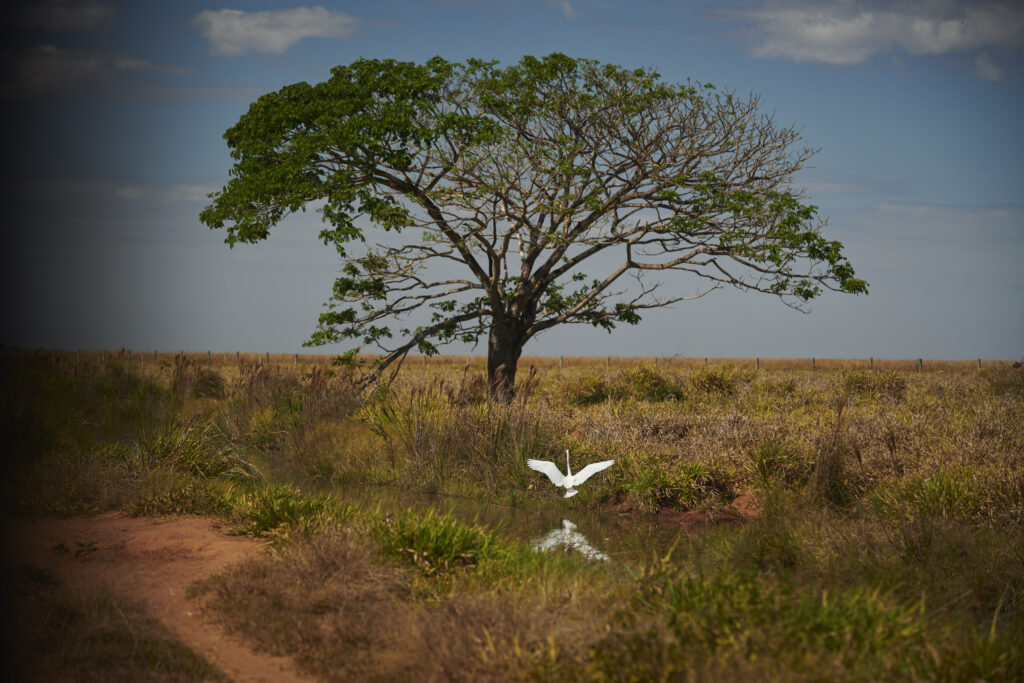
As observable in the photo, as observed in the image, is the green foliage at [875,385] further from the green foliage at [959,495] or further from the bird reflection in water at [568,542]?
the bird reflection in water at [568,542]

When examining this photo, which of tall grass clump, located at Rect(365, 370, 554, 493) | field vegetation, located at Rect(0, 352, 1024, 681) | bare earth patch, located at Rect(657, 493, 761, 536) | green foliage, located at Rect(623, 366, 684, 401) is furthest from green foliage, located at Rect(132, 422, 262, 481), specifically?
green foliage, located at Rect(623, 366, 684, 401)

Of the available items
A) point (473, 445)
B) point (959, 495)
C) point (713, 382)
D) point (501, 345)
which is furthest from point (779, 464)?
point (713, 382)

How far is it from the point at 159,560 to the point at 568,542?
4199 mm

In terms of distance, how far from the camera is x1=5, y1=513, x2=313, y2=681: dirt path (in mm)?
5859

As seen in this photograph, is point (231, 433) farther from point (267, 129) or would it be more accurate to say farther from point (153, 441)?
point (267, 129)

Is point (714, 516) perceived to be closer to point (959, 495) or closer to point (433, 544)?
point (959, 495)

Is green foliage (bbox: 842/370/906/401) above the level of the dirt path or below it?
above

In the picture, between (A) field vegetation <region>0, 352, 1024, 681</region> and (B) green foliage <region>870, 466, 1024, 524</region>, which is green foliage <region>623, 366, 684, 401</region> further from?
(B) green foliage <region>870, 466, 1024, 524</region>

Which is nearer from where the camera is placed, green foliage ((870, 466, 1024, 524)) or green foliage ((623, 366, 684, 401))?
green foliage ((870, 466, 1024, 524))

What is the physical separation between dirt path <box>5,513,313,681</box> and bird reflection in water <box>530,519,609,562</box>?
9.69ft

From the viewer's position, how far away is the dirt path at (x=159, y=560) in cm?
586

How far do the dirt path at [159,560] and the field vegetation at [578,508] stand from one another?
0.19m

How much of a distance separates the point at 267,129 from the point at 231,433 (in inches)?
288

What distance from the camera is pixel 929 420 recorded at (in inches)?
551
